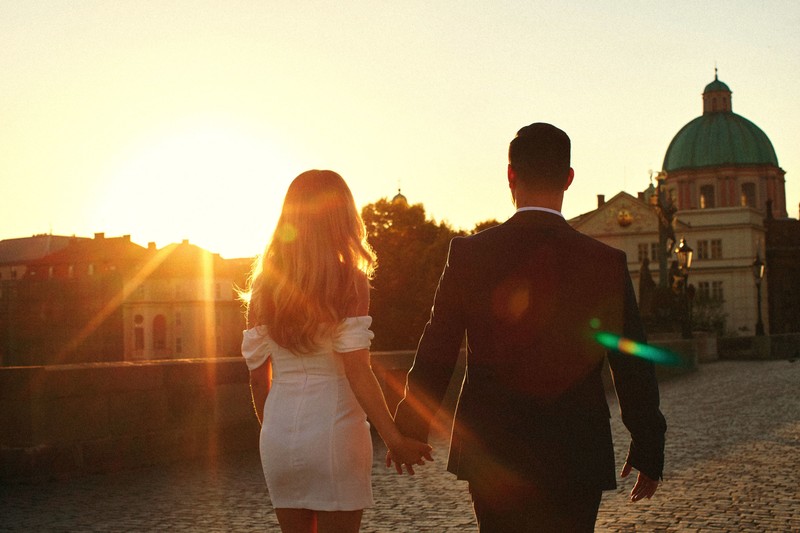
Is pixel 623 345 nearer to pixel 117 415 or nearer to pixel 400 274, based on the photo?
pixel 117 415

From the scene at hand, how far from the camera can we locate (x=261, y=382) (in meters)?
4.12

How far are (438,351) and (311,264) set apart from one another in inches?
20.2

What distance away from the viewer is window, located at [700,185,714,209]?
358 ft

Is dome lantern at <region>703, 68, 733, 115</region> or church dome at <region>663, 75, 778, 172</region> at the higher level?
dome lantern at <region>703, 68, 733, 115</region>

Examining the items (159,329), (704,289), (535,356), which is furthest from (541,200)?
(159,329)

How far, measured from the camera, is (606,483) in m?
3.57

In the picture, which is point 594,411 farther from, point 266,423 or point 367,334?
point 266,423

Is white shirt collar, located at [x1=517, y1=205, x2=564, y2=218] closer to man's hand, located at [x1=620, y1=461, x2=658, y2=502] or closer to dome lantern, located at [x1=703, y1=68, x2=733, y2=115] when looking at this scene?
man's hand, located at [x1=620, y1=461, x2=658, y2=502]

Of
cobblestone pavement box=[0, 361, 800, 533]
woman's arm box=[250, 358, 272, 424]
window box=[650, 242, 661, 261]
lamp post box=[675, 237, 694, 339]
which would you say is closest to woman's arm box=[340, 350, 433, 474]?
woman's arm box=[250, 358, 272, 424]

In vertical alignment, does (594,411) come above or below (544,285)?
below

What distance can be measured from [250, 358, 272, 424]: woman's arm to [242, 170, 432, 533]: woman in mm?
180

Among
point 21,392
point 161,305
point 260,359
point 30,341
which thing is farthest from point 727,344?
point 161,305

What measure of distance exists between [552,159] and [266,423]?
1.32 meters

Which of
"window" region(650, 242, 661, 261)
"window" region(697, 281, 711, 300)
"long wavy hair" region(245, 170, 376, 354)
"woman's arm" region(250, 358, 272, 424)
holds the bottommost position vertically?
"woman's arm" region(250, 358, 272, 424)
